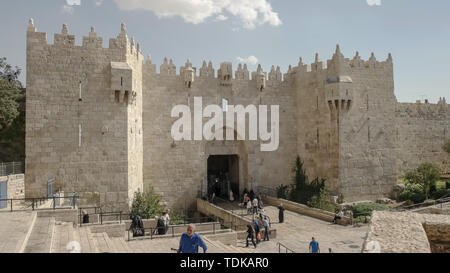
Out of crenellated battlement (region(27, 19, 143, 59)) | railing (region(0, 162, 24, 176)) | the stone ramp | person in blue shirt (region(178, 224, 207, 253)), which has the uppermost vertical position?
crenellated battlement (region(27, 19, 143, 59))

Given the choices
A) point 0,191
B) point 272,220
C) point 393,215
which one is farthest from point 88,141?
point 393,215

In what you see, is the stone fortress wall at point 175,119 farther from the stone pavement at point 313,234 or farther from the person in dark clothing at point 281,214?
the person in dark clothing at point 281,214

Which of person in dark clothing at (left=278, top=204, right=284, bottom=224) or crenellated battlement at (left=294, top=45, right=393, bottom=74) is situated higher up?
crenellated battlement at (left=294, top=45, right=393, bottom=74)

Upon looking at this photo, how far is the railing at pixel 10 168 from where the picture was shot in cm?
1521

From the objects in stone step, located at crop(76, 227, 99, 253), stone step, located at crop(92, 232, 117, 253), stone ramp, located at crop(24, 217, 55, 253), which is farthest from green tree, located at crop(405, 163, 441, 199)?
stone ramp, located at crop(24, 217, 55, 253)

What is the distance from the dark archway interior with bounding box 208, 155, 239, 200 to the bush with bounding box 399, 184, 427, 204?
11.5 metres

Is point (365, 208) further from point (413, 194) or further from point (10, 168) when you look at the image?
point (10, 168)

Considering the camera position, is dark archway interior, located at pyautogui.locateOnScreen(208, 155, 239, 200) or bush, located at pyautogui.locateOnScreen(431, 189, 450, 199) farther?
dark archway interior, located at pyautogui.locateOnScreen(208, 155, 239, 200)

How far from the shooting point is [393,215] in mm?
9609

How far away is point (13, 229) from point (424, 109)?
31.4 metres

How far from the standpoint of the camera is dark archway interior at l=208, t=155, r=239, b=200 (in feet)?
85.6

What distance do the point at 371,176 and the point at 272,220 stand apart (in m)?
9.16

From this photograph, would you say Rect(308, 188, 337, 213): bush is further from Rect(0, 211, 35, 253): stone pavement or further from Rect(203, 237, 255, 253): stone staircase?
Rect(0, 211, 35, 253): stone pavement
